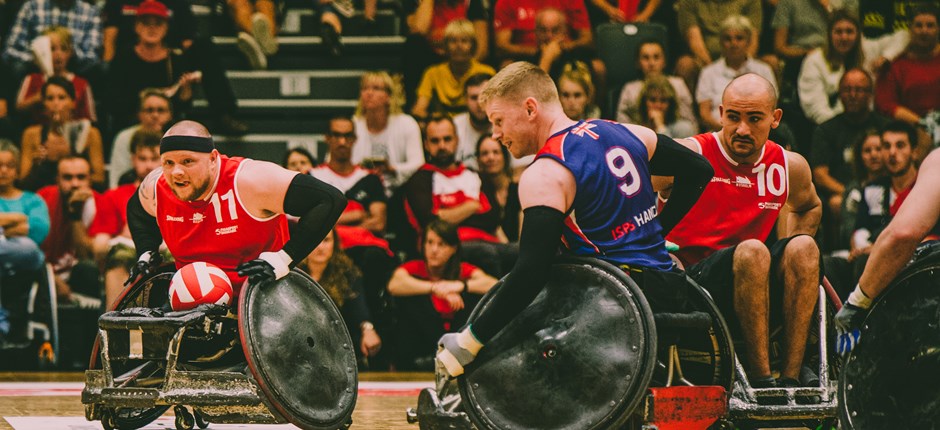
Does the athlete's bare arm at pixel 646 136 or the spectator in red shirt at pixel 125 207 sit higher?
the athlete's bare arm at pixel 646 136

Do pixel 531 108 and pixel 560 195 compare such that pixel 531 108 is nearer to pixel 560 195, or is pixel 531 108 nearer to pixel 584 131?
pixel 584 131

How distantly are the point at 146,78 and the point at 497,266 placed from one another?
13.2 ft

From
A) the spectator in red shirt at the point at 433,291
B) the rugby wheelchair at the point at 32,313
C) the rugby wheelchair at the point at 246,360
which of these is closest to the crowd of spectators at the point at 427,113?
the spectator in red shirt at the point at 433,291

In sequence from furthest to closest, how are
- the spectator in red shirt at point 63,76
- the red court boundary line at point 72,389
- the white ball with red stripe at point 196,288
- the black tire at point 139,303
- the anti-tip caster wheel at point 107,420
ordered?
the spectator in red shirt at point 63,76 < the red court boundary line at point 72,389 < the black tire at point 139,303 < the anti-tip caster wheel at point 107,420 < the white ball with red stripe at point 196,288

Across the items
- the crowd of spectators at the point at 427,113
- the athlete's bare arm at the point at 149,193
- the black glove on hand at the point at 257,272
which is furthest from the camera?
the crowd of spectators at the point at 427,113

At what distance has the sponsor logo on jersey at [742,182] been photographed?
231 inches

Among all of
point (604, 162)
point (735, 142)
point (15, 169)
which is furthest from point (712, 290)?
point (15, 169)

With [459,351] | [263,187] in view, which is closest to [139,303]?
[263,187]

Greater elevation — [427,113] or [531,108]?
[531,108]

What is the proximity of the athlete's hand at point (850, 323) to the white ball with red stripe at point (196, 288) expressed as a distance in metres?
2.54

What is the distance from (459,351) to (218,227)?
188 cm

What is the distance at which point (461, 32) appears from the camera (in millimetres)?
10703

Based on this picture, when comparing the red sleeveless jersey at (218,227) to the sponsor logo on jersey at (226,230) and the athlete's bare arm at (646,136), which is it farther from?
the athlete's bare arm at (646,136)

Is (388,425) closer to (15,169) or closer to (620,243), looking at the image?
(620,243)
